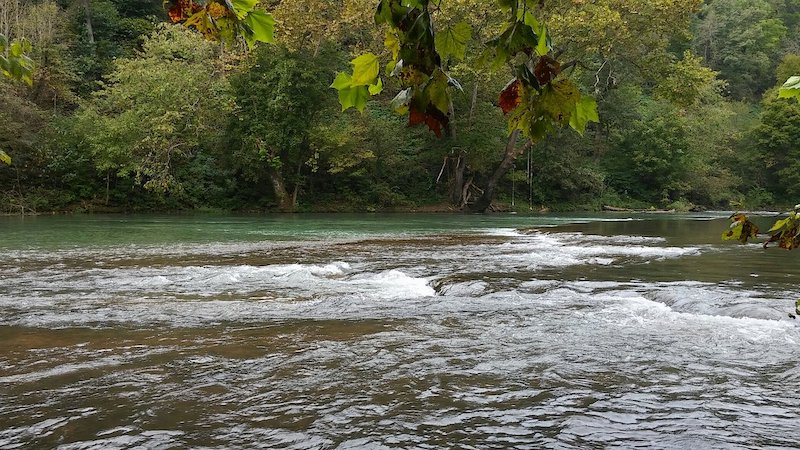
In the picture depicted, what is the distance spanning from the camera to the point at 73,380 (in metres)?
4.53

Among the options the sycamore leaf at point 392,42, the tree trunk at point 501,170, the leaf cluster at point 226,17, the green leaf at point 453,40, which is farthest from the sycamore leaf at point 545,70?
the tree trunk at point 501,170

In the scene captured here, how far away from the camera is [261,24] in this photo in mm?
1486

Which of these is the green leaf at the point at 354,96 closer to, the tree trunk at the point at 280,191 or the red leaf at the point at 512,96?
the red leaf at the point at 512,96

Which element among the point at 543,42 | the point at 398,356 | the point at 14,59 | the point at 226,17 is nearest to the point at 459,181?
the point at 398,356

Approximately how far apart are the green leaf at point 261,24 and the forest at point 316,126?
22.7 metres

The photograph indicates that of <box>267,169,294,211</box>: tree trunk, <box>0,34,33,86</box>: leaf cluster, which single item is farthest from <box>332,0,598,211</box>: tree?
<box>267,169,294,211</box>: tree trunk

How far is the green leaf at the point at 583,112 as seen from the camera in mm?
1294

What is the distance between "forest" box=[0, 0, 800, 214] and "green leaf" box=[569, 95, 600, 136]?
75.8 feet

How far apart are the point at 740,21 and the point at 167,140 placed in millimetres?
67221

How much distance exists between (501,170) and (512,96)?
33.5 m

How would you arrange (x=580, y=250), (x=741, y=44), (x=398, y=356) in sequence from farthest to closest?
1. (x=741, y=44)
2. (x=580, y=250)
3. (x=398, y=356)

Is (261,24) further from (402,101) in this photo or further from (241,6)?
(402,101)

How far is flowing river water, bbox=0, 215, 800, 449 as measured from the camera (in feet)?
12.2

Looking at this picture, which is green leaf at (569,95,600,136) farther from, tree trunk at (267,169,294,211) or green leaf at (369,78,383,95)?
tree trunk at (267,169,294,211)
